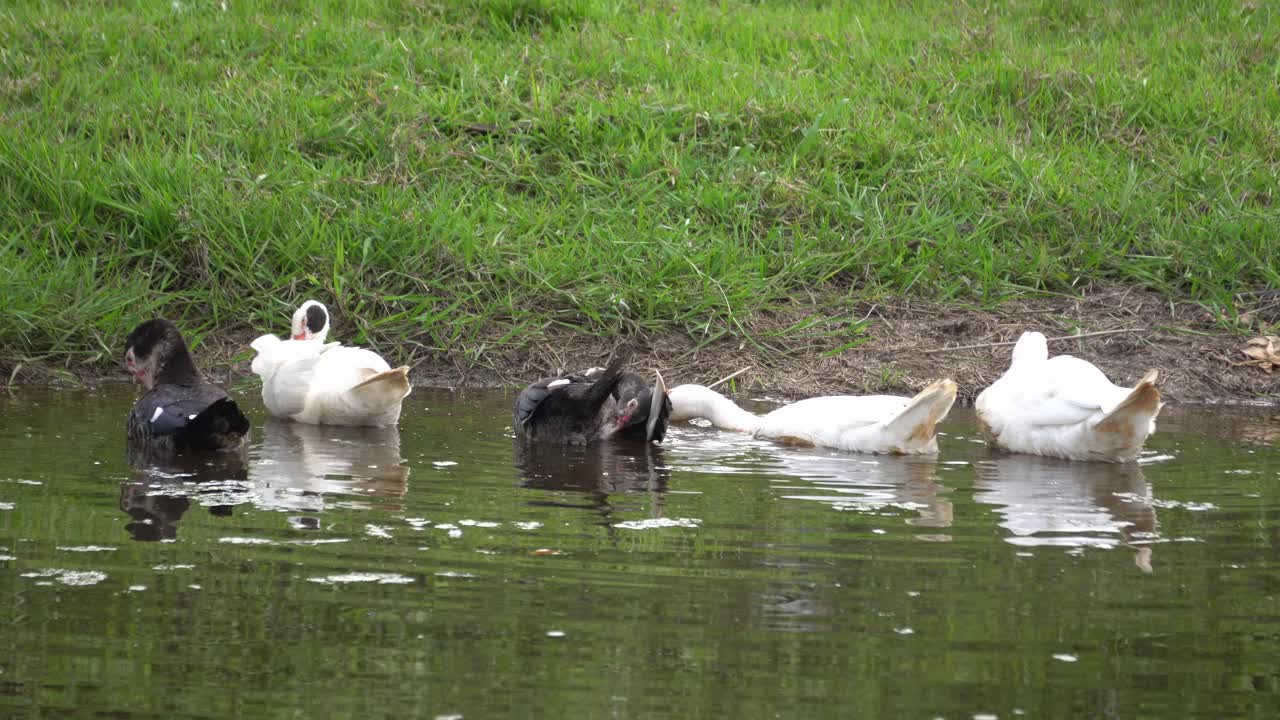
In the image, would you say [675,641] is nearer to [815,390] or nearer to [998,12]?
[815,390]

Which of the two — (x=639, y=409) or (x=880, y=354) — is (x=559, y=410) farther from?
→ (x=880, y=354)

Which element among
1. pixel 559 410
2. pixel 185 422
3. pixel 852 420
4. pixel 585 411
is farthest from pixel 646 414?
pixel 185 422

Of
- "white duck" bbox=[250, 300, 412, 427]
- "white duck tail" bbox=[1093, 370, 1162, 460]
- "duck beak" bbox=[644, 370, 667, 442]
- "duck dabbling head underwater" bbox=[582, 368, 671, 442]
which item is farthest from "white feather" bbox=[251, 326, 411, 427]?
"white duck tail" bbox=[1093, 370, 1162, 460]

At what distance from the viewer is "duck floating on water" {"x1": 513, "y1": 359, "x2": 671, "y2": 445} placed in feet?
22.4

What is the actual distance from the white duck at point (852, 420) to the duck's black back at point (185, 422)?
2.16m

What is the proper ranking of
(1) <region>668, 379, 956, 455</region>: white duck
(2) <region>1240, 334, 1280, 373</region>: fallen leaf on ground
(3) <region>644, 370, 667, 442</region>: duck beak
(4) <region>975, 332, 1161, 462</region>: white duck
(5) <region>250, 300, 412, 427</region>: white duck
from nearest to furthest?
1. (4) <region>975, 332, 1161, 462</region>: white duck
2. (1) <region>668, 379, 956, 455</region>: white duck
3. (3) <region>644, 370, 667, 442</region>: duck beak
4. (5) <region>250, 300, 412, 427</region>: white duck
5. (2) <region>1240, 334, 1280, 373</region>: fallen leaf on ground

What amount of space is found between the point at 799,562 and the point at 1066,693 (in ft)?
3.89

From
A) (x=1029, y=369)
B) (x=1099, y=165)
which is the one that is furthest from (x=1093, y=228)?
(x=1029, y=369)

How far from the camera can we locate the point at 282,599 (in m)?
3.93

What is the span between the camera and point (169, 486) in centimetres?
557

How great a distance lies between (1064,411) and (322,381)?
330 cm

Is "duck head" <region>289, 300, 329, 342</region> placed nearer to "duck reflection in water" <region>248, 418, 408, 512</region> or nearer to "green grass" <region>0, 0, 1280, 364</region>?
"duck reflection in water" <region>248, 418, 408, 512</region>

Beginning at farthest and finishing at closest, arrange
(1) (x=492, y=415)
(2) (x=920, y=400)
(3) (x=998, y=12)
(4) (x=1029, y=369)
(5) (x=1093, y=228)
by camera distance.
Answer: (3) (x=998, y=12) < (5) (x=1093, y=228) < (1) (x=492, y=415) < (4) (x=1029, y=369) < (2) (x=920, y=400)

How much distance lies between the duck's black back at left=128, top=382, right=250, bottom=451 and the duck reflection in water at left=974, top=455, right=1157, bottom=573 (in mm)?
3001
